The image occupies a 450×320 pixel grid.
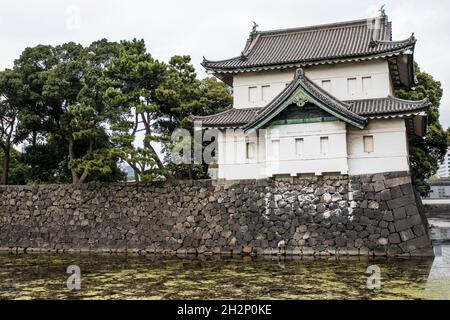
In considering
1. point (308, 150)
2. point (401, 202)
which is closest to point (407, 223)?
point (401, 202)

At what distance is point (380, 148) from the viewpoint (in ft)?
62.0

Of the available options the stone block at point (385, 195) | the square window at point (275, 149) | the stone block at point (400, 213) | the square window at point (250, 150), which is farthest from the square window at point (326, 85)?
the stone block at point (400, 213)

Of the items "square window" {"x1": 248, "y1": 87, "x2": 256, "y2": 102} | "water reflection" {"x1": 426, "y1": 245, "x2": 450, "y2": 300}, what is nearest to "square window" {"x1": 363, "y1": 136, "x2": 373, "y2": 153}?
"water reflection" {"x1": 426, "y1": 245, "x2": 450, "y2": 300}

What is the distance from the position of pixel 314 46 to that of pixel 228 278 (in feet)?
45.9

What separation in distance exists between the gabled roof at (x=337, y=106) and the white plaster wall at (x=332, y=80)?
56 cm

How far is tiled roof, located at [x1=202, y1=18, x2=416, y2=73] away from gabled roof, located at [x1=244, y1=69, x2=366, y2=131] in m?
2.36

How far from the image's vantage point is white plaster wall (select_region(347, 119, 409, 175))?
18.6 m

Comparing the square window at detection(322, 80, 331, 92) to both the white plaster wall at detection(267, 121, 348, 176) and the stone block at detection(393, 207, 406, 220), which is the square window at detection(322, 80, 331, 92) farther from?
the stone block at detection(393, 207, 406, 220)

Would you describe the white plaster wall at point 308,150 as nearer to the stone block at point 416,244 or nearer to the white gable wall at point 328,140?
the white gable wall at point 328,140

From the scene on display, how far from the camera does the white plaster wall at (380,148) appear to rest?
18.6 m

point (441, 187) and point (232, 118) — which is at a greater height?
point (232, 118)

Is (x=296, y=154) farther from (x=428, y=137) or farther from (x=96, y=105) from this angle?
(x=428, y=137)

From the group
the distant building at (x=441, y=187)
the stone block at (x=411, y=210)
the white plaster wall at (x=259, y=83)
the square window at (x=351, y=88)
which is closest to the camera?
the stone block at (x=411, y=210)
